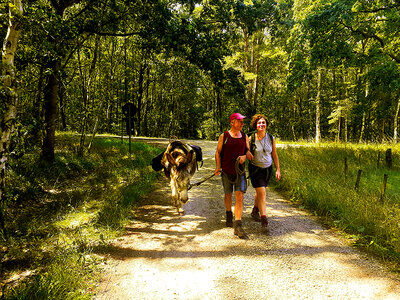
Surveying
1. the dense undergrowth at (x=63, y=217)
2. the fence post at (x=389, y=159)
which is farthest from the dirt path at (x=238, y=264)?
the fence post at (x=389, y=159)

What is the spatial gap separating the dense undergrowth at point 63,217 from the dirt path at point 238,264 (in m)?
0.40

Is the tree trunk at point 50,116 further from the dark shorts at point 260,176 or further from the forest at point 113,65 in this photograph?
the dark shorts at point 260,176

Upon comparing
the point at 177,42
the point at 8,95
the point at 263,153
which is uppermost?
the point at 177,42

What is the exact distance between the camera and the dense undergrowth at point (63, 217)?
2.64 m

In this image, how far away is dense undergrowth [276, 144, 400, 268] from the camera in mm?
3691

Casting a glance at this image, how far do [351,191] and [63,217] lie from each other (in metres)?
7.09

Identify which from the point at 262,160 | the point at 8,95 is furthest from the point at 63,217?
the point at 262,160

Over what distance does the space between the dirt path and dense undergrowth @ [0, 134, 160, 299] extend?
0.40 metres

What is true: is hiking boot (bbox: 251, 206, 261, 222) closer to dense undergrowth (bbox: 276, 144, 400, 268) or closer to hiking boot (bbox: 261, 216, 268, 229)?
hiking boot (bbox: 261, 216, 268, 229)

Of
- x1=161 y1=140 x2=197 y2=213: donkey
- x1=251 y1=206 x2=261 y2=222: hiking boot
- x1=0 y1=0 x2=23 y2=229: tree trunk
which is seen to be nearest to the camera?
x1=0 y1=0 x2=23 y2=229: tree trunk

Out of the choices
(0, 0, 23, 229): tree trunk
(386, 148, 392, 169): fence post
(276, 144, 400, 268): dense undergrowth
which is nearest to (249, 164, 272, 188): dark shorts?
(276, 144, 400, 268): dense undergrowth

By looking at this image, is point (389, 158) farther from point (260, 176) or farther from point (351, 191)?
point (260, 176)

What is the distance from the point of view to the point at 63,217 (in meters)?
4.68

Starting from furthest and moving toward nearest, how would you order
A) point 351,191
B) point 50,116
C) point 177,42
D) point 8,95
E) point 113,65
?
point 113,65
point 50,116
point 177,42
point 351,191
point 8,95
